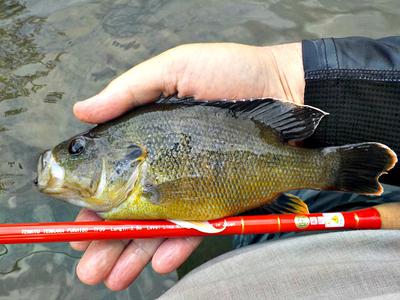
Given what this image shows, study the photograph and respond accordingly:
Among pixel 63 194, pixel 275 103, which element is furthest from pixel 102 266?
pixel 275 103

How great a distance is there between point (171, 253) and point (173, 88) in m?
0.89

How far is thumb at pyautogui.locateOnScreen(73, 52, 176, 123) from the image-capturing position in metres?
2.35

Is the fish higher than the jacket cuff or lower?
lower

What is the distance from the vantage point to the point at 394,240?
203 cm

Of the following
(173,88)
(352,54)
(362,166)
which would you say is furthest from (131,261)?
(352,54)

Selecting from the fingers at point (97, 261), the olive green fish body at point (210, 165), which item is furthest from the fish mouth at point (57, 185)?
the fingers at point (97, 261)

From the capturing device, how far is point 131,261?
2375 mm

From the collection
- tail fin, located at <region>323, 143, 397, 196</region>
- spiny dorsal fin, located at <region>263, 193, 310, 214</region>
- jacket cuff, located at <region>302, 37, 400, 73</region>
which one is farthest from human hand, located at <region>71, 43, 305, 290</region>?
tail fin, located at <region>323, 143, 397, 196</region>

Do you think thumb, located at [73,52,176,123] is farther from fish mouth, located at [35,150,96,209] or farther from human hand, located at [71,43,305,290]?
fish mouth, located at [35,150,96,209]

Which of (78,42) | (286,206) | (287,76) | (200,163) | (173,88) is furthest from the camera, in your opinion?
(78,42)

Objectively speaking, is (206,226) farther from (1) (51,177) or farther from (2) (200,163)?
(1) (51,177)

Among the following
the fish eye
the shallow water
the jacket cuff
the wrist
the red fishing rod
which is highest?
the jacket cuff

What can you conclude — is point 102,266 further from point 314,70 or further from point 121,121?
point 314,70

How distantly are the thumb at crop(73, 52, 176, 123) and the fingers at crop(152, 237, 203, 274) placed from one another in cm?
71
